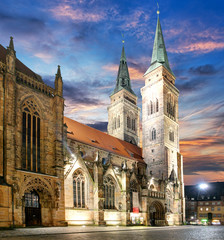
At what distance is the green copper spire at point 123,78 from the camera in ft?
204

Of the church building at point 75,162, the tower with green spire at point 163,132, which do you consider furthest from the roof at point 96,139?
the tower with green spire at point 163,132

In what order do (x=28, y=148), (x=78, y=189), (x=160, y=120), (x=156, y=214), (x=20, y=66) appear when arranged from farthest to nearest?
(x=160, y=120) < (x=156, y=214) < (x=78, y=189) < (x=20, y=66) < (x=28, y=148)

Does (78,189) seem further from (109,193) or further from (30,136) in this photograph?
(30,136)

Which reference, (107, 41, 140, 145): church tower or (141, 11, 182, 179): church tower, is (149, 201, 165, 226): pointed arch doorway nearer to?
(141, 11, 182, 179): church tower

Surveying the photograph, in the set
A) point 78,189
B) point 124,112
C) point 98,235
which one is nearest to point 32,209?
point 78,189

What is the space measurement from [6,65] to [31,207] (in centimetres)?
1156

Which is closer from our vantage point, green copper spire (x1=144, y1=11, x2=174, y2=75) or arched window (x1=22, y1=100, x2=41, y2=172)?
arched window (x1=22, y1=100, x2=41, y2=172)

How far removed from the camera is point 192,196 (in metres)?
83.7

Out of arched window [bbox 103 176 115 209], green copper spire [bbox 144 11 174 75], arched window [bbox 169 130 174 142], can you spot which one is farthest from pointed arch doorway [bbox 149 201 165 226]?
green copper spire [bbox 144 11 174 75]

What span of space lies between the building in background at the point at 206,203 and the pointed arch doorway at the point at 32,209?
61789mm

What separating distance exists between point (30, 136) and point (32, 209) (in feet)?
19.6

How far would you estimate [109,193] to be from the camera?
1321 inches

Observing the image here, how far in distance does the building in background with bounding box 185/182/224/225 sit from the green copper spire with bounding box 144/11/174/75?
39459mm

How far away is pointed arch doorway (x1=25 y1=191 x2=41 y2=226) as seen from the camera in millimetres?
22212
